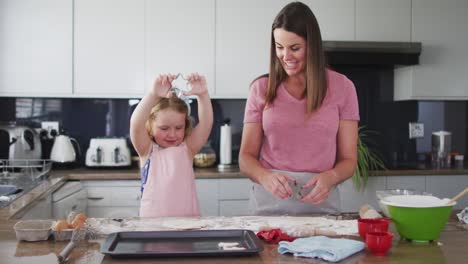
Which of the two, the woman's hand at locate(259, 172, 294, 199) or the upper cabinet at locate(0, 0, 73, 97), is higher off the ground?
the upper cabinet at locate(0, 0, 73, 97)

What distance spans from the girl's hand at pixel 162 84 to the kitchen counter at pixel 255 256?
1.68 feet

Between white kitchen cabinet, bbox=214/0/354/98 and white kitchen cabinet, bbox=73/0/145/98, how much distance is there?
0.49 meters

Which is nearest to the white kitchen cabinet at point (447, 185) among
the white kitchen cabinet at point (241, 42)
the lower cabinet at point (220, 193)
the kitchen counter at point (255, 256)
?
the lower cabinet at point (220, 193)

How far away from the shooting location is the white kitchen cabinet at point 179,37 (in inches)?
140

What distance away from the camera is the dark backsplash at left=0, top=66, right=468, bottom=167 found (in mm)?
3846

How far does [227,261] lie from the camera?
1298mm

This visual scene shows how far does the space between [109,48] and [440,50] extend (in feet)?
6.93

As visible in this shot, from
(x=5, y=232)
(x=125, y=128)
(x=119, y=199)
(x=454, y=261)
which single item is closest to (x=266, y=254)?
(x=454, y=261)

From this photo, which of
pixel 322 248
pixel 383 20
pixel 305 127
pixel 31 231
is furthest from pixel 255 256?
pixel 383 20

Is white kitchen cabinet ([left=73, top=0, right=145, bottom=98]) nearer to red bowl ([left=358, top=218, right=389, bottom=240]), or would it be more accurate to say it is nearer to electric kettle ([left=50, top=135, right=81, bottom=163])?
electric kettle ([left=50, top=135, right=81, bottom=163])

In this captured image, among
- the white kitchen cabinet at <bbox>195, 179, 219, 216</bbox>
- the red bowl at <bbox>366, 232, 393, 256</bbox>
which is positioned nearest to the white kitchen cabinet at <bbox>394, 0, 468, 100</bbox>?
the white kitchen cabinet at <bbox>195, 179, 219, 216</bbox>

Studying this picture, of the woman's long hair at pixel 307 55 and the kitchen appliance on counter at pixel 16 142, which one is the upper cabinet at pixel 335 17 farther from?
the kitchen appliance on counter at pixel 16 142

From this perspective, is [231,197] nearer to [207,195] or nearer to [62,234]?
[207,195]

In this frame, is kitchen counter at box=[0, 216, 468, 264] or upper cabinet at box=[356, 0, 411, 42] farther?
upper cabinet at box=[356, 0, 411, 42]
